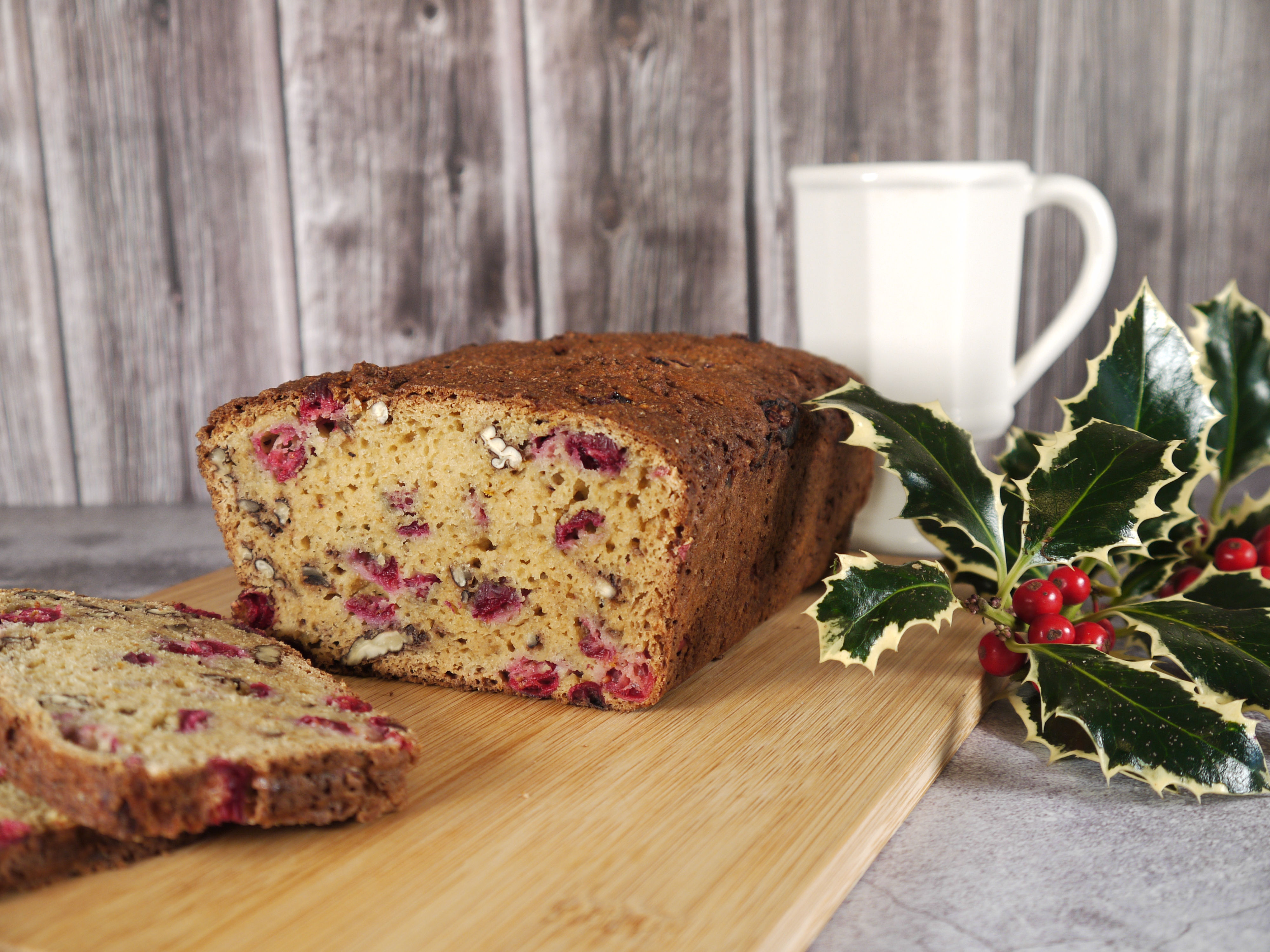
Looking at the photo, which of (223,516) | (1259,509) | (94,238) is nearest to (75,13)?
(94,238)

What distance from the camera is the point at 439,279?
9.93 feet

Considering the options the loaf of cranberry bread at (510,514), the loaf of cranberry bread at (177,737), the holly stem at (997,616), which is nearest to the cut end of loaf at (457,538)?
the loaf of cranberry bread at (510,514)

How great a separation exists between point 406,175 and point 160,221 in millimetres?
686

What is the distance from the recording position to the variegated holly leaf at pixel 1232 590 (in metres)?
1.75

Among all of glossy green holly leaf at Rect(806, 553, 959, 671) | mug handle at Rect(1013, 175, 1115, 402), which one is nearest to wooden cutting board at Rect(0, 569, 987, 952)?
glossy green holly leaf at Rect(806, 553, 959, 671)

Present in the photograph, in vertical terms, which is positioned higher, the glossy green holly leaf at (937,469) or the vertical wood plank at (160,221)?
the vertical wood plank at (160,221)

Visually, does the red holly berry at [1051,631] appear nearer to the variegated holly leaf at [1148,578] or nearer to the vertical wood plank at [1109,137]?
the variegated holly leaf at [1148,578]

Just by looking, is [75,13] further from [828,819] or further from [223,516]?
[828,819]

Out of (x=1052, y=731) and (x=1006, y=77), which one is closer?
(x=1052, y=731)

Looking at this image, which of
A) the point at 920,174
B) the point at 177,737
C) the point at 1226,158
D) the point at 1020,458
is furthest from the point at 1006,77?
the point at 177,737

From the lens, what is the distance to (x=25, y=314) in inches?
121

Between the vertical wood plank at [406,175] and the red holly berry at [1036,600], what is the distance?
172 cm

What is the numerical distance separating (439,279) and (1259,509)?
2.02m

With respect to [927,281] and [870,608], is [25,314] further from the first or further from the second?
[870,608]
